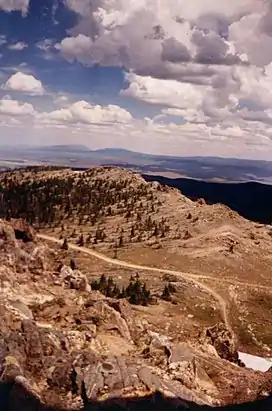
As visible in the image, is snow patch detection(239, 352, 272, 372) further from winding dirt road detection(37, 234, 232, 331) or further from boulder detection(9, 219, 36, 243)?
boulder detection(9, 219, 36, 243)

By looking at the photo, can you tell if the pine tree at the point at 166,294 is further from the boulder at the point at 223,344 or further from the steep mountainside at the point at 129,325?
the boulder at the point at 223,344

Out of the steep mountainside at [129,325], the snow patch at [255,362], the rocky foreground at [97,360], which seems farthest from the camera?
the snow patch at [255,362]

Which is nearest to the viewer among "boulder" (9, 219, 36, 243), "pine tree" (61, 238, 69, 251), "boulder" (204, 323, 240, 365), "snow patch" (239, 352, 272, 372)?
"boulder" (204, 323, 240, 365)

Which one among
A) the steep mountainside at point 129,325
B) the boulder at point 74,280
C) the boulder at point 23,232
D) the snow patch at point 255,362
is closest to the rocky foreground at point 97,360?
the steep mountainside at point 129,325

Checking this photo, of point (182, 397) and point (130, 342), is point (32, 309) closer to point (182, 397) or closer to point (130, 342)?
point (130, 342)

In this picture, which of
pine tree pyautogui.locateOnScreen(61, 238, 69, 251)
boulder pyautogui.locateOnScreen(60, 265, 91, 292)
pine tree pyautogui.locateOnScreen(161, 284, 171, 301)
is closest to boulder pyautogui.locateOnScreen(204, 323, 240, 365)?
boulder pyautogui.locateOnScreen(60, 265, 91, 292)

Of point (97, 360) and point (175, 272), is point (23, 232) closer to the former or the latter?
point (175, 272)
